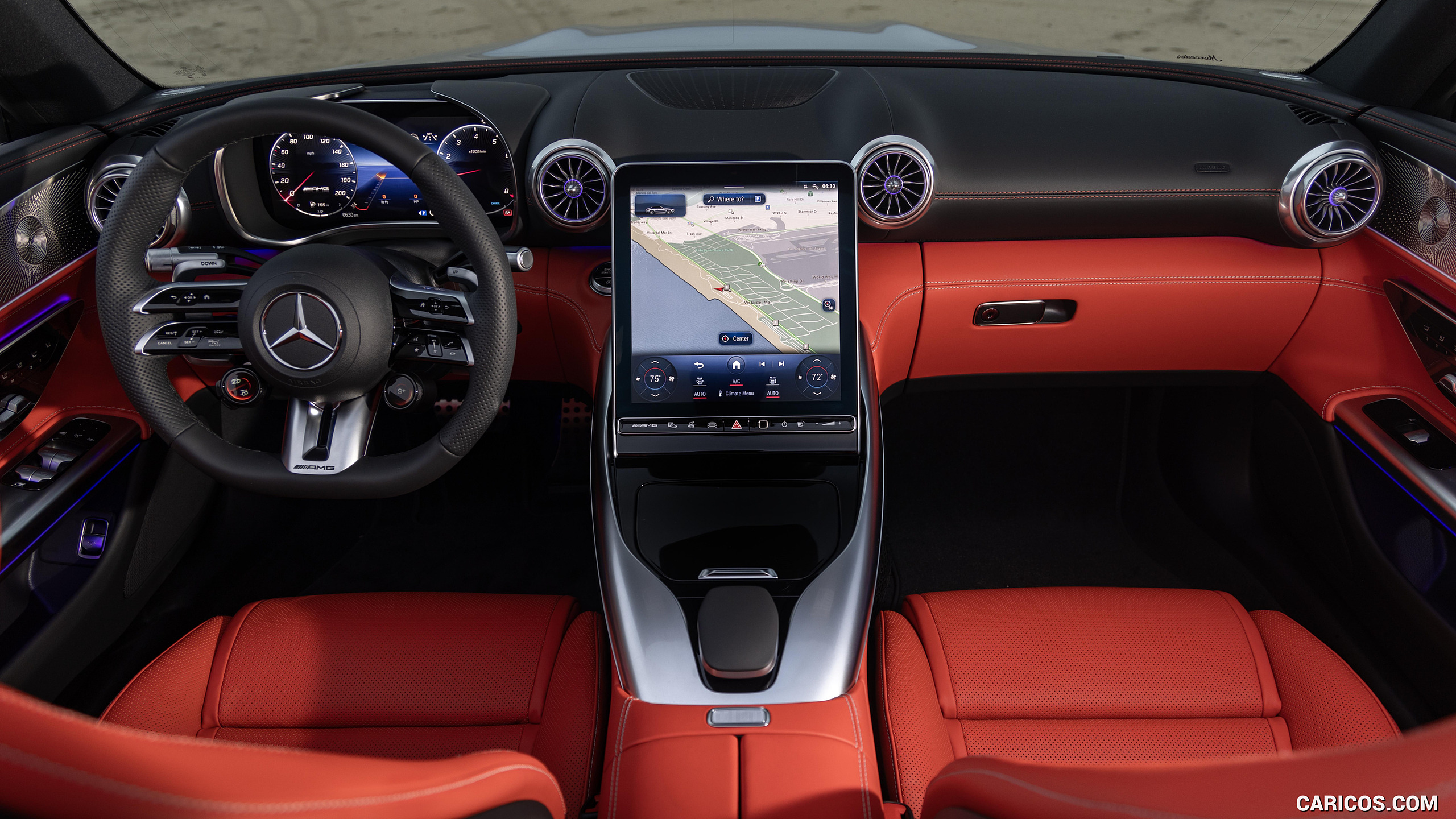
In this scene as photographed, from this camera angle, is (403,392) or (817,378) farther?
(817,378)

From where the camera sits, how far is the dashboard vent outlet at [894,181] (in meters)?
1.55

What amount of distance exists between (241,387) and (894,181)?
1277 millimetres

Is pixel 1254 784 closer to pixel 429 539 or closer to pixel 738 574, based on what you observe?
pixel 738 574

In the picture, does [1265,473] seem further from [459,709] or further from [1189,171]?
[459,709]

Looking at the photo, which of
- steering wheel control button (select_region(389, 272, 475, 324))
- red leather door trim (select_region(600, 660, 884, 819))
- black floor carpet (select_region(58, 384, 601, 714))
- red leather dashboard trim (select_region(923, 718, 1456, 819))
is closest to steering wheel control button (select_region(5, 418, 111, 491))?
black floor carpet (select_region(58, 384, 601, 714))

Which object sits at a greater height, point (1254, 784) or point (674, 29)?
point (674, 29)

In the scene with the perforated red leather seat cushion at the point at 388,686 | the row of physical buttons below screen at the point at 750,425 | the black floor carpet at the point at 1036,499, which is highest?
the row of physical buttons below screen at the point at 750,425

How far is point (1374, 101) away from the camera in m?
1.75

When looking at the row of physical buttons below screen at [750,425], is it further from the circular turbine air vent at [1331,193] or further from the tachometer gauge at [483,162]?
the circular turbine air vent at [1331,193]

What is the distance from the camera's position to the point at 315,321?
1170 millimetres

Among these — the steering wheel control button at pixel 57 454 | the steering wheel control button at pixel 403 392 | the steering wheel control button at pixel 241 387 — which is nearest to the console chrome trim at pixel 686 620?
the steering wheel control button at pixel 403 392

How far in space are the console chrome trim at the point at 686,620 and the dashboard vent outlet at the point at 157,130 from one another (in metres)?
1.18

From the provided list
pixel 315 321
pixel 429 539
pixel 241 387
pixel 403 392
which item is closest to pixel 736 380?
pixel 403 392

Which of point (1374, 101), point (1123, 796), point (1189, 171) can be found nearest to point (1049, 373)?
point (1189, 171)
